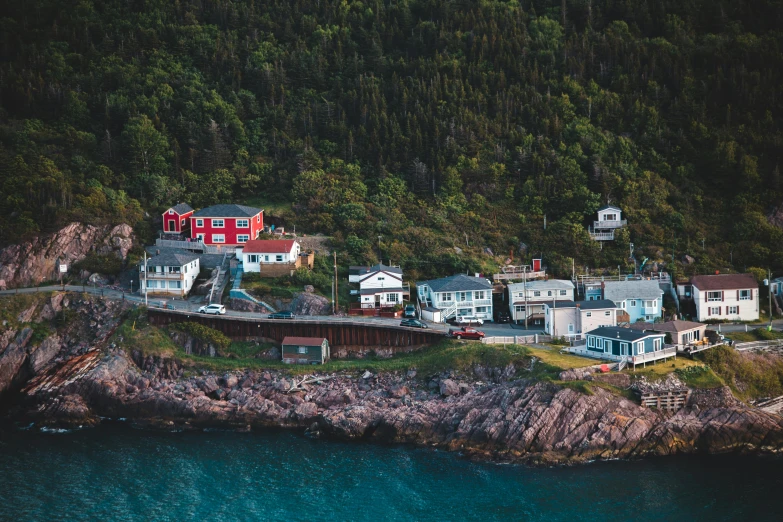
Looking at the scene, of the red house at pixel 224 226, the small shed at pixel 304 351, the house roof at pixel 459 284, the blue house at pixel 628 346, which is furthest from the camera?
the red house at pixel 224 226

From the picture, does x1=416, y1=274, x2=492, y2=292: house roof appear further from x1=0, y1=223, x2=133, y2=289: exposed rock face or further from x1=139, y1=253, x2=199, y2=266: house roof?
x1=0, y1=223, x2=133, y2=289: exposed rock face

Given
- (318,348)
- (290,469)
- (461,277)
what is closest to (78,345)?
(318,348)

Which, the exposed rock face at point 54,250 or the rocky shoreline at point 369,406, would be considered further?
the exposed rock face at point 54,250

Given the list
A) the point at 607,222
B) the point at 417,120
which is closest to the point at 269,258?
the point at 417,120

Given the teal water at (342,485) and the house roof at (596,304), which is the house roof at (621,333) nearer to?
the house roof at (596,304)

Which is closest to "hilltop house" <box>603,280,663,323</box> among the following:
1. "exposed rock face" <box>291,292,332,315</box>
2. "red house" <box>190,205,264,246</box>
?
"exposed rock face" <box>291,292,332,315</box>

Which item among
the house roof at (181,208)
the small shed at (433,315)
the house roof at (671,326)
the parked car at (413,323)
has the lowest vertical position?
the house roof at (671,326)

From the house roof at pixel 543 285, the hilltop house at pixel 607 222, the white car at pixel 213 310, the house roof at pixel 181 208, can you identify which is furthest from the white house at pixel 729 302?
the house roof at pixel 181 208
